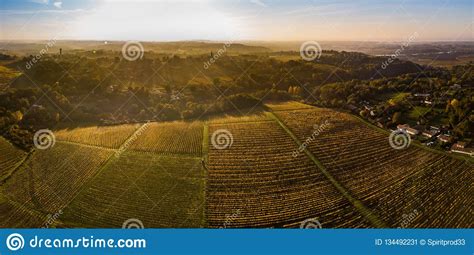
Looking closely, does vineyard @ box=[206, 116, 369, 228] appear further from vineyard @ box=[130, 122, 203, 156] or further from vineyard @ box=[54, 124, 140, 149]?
vineyard @ box=[54, 124, 140, 149]

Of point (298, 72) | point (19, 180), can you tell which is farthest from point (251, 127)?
point (19, 180)

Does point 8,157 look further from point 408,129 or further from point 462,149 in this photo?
point 462,149

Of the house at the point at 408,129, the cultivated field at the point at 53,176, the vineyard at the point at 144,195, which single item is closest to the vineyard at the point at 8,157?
the cultivated field at the point at 53,176

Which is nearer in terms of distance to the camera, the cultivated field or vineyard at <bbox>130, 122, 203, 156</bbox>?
the cultivated field

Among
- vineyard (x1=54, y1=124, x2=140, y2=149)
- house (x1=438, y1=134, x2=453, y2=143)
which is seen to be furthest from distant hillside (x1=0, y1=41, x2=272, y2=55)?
house (x1=438, y1=134, x2=453, y2=143)

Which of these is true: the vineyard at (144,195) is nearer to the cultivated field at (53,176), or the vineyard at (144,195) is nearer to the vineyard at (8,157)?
the cultivated field at (53,176)
